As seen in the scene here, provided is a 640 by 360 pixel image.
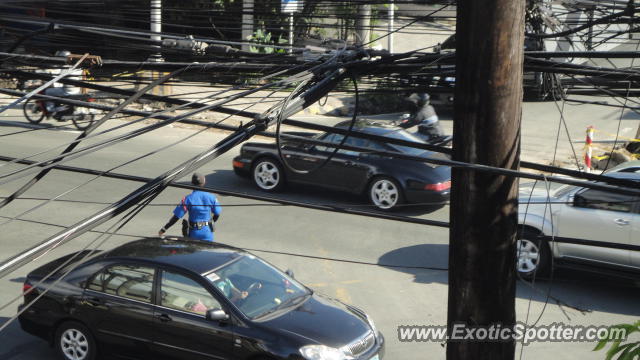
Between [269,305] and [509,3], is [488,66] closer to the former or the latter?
[509,3]

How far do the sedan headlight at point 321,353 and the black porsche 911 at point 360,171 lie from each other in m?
6.22

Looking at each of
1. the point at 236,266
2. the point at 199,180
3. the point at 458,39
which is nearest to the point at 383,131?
the point at 199,180

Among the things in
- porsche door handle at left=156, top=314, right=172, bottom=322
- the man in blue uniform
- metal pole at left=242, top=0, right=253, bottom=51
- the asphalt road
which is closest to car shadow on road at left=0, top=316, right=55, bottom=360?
the asphalt road

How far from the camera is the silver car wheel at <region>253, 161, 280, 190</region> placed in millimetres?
14500

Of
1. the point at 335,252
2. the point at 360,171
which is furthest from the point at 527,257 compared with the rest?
the point at 360,171

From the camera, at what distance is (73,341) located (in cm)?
790

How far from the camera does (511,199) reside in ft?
14.1

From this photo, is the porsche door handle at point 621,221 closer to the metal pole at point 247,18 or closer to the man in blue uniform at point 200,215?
the man in blue uniform at point 200,215

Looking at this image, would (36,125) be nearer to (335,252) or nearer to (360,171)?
(360,171)

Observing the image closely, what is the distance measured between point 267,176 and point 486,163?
10.5 metres

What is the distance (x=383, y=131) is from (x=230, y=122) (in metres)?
7.36

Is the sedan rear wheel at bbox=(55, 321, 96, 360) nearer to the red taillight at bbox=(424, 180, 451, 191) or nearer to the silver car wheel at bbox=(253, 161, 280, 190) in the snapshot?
the silver car wheel at bbox=(253, 161, 280, 190)

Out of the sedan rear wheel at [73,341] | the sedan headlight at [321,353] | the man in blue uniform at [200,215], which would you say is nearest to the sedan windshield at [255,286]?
the sedan headlight at [321,353]

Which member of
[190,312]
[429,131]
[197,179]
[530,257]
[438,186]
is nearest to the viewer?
[190,312]
